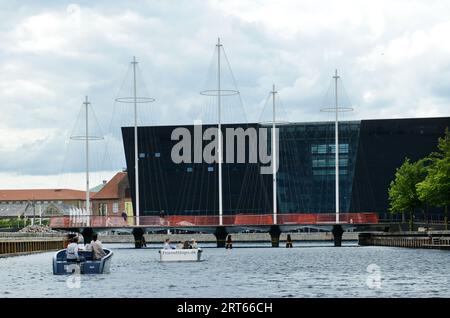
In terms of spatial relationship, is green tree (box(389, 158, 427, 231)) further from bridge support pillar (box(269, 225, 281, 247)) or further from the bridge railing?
bridge support pillar (box(269, 225, 281, 247))

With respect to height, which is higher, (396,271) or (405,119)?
(405,119)

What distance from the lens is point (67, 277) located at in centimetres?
6356

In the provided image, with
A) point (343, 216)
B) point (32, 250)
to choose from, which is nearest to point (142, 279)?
point (32, 250)

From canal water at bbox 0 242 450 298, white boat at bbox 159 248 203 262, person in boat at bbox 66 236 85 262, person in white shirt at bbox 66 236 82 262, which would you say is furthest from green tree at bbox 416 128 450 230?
person in white shirt at bbox 66 236 82 262

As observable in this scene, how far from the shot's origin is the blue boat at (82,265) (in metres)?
63.8

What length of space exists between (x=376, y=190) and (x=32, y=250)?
75.0 metres

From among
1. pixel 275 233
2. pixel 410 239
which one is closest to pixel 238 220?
pixel 275 233

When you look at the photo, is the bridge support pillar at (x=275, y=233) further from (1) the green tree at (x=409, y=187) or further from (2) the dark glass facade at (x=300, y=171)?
(2) the dark glass facade at (x=300, y=171)

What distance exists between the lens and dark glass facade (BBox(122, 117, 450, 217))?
7037 inches

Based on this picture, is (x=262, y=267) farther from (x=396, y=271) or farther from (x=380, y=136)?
(x=380, y=136)

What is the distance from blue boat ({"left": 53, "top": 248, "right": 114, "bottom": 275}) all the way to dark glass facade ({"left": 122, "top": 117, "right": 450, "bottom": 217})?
111 m

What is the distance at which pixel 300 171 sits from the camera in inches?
7323

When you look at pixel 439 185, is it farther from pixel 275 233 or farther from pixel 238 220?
pixel 238 220

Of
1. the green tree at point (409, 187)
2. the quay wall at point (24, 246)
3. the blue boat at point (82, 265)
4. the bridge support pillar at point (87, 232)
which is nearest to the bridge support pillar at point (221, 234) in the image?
the bridge support pillar at point (87, 232)
